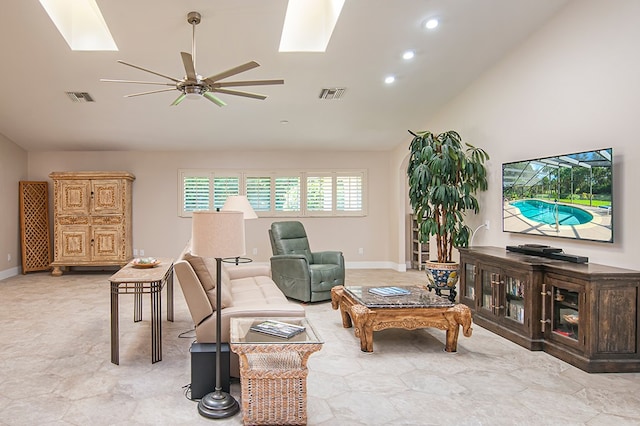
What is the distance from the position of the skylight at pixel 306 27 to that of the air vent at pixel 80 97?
9.52ft

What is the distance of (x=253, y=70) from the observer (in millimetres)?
4797

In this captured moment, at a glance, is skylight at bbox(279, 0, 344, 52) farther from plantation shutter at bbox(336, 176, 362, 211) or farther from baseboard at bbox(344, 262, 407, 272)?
baseboard at bbox(344, 262, 407, 272)

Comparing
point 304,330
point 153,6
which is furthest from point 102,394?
point 153,6

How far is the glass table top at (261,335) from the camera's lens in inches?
88.7

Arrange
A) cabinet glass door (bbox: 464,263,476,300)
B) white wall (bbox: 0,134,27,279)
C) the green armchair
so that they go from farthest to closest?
white wall (bbox: 0,134,27,279)
the green armchair
cabinet glass door (bbox: 464,263,476,300)

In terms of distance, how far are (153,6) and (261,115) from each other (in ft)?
8.58

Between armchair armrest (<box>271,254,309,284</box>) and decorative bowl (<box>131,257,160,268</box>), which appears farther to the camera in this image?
armchair armrest (<box>271,254,309,284</box>)

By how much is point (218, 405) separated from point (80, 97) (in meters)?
4.95

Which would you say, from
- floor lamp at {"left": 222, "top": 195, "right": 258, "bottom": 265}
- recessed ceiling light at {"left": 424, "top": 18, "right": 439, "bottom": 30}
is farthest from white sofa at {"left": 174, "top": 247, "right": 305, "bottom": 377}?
recessed ceiling light at {"left": 424, "top": 18, "right": 439, "bottom": 30}

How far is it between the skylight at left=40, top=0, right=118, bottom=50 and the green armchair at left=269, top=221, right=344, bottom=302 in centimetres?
306

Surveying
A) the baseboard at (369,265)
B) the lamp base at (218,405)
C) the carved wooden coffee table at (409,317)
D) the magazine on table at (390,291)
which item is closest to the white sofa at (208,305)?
the lamp base at (218,405)

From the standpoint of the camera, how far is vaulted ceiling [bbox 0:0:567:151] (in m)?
3.90

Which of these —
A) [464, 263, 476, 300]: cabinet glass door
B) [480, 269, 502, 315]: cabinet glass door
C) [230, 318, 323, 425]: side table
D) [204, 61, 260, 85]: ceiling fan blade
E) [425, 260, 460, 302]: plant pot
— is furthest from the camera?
[425, 260, 460, 302]: plant pot

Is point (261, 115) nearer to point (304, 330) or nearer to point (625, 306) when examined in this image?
point (304, 330)
